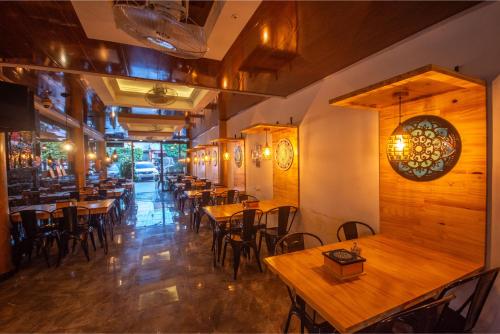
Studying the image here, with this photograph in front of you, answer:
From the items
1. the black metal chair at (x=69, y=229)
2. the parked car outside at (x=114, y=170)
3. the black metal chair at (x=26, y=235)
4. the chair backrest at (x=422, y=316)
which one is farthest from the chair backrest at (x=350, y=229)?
the parked car outside at (x=114, y=170)

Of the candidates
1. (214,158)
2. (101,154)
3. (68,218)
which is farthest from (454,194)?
(101,154)

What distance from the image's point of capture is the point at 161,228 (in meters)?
5.38

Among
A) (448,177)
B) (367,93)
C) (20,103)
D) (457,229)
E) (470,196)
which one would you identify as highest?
(20,103)

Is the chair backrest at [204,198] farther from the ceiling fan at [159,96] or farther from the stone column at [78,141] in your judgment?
the stone column at [78,141]

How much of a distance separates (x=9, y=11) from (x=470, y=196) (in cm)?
418

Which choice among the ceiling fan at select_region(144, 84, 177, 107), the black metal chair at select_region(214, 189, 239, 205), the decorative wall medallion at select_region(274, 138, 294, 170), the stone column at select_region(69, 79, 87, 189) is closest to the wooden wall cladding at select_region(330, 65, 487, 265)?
the decorative wall medallion at select_region(274, 138, 294, 170)

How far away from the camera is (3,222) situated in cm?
321

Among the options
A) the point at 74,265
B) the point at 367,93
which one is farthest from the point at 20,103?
the point at 367,93

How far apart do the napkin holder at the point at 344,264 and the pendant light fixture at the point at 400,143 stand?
1.15m

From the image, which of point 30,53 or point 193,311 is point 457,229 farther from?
point 30,53

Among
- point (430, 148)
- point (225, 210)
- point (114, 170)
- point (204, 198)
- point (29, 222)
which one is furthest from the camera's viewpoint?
point (114, 170)

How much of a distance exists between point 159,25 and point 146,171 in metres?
17.1

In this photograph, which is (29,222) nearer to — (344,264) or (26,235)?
(26,235)

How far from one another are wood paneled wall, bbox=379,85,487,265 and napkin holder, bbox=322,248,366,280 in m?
1.00
